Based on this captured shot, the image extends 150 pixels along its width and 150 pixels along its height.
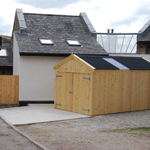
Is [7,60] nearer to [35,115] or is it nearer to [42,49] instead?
[42,49]

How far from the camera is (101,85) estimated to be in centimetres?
1434

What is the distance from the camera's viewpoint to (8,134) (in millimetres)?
10078

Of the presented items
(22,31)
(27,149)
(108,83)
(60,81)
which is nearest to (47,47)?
(22,31)

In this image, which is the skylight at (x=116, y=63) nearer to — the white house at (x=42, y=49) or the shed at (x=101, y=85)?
the shed at (x=101, y=85)

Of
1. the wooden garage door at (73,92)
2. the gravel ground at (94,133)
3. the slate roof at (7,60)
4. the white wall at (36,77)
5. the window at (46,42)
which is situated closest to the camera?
the gravel ground at (94,133)

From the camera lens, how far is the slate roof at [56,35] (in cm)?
1845

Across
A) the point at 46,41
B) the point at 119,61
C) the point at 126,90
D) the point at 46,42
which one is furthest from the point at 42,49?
the point at 126,90

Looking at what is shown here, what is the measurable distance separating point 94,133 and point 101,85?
14.1ft

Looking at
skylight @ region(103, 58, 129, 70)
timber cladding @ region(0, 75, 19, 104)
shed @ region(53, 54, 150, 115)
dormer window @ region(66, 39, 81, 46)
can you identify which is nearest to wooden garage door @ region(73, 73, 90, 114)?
shed @ region(53, 54, 150, 115)

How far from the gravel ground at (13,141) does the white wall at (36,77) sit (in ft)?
24.7

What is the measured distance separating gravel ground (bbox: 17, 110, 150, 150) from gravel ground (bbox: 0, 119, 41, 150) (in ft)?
1.30

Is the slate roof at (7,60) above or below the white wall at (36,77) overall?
above

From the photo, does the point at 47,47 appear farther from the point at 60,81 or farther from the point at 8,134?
the point at 8,134

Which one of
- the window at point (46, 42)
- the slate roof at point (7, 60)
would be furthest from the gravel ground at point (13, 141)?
the slate roof at point (7, 60)
